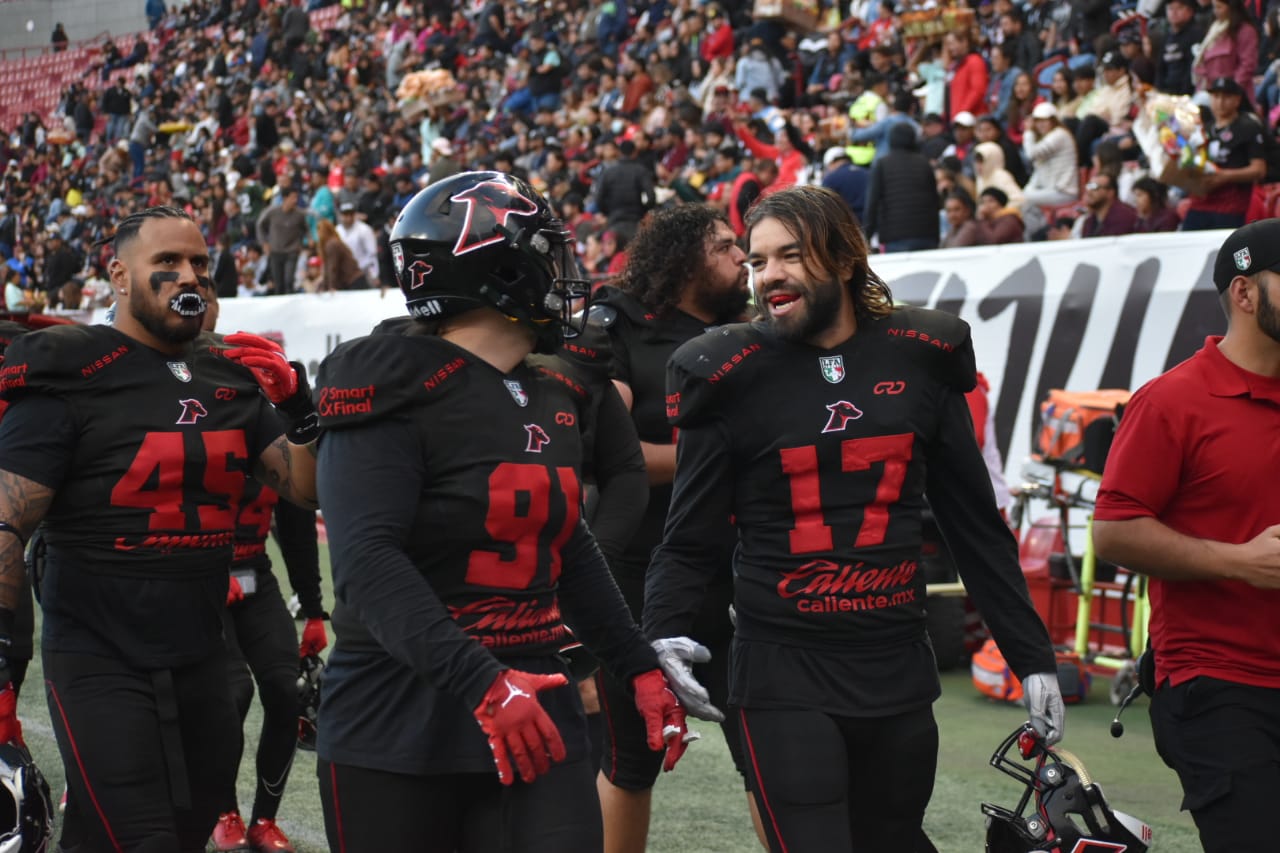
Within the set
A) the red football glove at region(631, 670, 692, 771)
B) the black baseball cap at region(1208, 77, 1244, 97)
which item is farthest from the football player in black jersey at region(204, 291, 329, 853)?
the black baseball cap at region(1208, 77, 1244, 97)

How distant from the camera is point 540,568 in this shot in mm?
3004

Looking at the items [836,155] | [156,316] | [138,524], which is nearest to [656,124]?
[836,155]

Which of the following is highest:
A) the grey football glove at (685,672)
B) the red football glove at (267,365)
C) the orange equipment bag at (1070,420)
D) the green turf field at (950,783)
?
the red football glove at (267,365)

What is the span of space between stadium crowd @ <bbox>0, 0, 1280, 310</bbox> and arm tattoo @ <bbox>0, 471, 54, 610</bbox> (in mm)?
1936

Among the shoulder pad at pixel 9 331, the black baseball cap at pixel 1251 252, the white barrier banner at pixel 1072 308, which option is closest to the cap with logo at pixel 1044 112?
the white barrier banner at pixel 1072 308

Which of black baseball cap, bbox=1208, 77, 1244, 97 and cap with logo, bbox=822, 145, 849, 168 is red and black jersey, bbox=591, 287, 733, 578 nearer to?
black baseball cap, bbox=1208, 77, 1244, 97

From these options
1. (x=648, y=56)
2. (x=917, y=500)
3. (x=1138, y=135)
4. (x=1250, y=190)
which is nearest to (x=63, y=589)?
(x=917, y=500)

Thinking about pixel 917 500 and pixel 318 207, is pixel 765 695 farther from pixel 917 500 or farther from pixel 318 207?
pixel 318 207

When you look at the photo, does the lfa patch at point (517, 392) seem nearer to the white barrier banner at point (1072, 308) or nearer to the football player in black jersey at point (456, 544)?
the football player in black jersey at point (456, 544)

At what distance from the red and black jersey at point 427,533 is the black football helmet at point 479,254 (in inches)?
4.1

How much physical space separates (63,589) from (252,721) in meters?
3.76

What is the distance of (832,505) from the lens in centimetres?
354

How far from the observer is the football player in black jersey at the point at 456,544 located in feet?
8.97

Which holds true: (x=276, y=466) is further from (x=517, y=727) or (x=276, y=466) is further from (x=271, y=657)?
(x=517, y=727)
